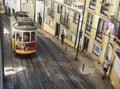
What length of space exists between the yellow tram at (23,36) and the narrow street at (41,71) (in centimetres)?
119

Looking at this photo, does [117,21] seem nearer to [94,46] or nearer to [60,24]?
[94,46]

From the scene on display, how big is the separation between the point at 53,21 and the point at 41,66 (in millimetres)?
17064

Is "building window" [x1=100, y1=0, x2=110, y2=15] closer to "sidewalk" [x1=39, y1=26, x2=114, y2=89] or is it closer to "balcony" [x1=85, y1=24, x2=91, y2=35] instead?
"balcony" [x1=85, y1=24, x2=91, y2=35]

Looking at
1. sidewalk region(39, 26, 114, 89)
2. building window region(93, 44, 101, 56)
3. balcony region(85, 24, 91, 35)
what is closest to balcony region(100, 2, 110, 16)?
balcony region(85, 24, 91, 35)

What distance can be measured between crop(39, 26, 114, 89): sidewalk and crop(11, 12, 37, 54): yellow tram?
16.8 ft

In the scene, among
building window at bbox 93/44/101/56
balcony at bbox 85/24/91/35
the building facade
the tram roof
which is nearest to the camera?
the tram roof

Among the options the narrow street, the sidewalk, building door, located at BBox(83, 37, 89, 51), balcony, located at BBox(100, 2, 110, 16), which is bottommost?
the sidewalk

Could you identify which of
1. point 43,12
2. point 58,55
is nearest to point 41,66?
point 58,55

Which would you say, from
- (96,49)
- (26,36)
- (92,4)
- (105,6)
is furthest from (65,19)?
(26,36)

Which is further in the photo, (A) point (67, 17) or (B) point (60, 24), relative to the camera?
(B) point (60, 24)

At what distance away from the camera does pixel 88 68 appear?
2602 cm

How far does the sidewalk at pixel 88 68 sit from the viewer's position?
22719mm

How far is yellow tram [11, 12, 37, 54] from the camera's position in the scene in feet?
83.2

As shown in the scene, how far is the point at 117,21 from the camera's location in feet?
75.5
